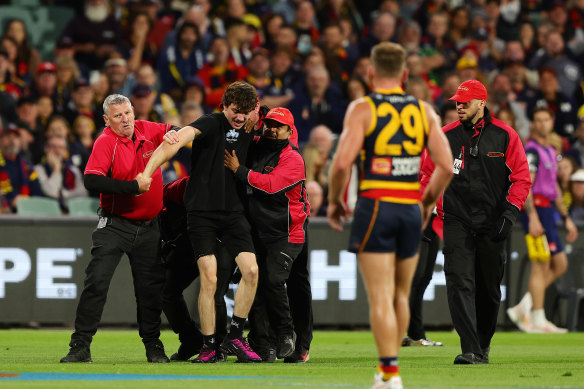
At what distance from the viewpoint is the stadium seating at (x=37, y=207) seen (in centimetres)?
1539

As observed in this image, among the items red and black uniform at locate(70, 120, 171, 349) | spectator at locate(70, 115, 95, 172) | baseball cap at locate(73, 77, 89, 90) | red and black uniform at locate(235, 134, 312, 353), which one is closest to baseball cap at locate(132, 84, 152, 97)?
spectator at locate(70, 115, 95, 172)

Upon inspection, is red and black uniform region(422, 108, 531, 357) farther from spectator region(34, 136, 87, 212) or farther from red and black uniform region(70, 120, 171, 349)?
spectator region(34, 136, 87, 212)

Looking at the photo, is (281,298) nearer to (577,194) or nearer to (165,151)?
(165,151)

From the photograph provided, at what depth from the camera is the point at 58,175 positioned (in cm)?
1620

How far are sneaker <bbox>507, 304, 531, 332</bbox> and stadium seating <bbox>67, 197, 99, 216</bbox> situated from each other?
5692mm

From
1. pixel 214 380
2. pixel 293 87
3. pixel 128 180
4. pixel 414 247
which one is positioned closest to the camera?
pixel 414 247

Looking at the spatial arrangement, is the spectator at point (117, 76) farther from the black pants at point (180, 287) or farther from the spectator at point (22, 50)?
Result: the black pants at point (180, 287)

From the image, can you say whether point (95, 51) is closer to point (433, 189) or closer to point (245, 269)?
point (245, 269)

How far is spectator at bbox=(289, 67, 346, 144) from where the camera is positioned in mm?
18766

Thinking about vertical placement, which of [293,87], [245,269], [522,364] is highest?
[293,87]

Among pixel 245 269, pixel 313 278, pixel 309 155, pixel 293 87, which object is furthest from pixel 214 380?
pixel 293 87

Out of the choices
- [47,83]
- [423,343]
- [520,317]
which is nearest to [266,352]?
[423,343]

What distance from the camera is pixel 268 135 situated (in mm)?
10570

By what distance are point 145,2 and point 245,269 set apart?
11390 millimetres
